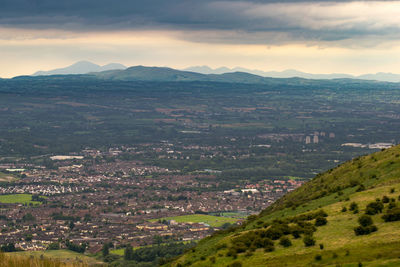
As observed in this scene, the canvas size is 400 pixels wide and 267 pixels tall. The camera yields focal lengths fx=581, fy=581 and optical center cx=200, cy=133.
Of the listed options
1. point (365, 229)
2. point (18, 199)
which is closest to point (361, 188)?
point (365, 229)

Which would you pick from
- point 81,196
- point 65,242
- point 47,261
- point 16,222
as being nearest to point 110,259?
point 65,242

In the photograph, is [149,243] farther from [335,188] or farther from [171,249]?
[335,188]

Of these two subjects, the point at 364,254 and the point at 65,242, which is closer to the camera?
the point at 364,254

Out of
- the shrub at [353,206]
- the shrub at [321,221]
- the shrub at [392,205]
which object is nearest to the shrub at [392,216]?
the shrub at [392,205]

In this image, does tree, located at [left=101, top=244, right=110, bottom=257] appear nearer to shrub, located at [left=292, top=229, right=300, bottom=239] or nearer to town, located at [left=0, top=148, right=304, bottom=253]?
town, located at [left=0, top=148, right=304, bottom=253]

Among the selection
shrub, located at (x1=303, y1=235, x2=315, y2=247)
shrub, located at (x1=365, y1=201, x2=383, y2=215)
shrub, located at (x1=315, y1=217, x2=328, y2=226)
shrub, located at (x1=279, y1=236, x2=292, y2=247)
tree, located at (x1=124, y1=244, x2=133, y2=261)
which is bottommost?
tree, located at (x1=124, y1=244, x2=133, y2=261)

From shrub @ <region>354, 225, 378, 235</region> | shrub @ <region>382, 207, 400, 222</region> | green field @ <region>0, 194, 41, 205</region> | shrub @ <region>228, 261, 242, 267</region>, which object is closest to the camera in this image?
shrub @ <region>354, 225, 378, 235</region>

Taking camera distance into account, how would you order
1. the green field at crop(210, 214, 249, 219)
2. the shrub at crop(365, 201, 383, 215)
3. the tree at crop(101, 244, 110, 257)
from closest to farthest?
the shrub at crop(365, 201, 383, 215) → the tree at crop(101, 244, 110, 257) → the green field at crop(210, 214, 249, 219)

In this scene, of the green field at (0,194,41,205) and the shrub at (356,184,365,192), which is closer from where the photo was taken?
the shrub at (356,184,365,192)

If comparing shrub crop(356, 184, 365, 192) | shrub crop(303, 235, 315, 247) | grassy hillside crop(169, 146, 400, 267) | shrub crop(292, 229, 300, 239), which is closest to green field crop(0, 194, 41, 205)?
grassy hillside crop(169, 146, 400, 267)

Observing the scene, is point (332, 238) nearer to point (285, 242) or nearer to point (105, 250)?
point (285, 242)
